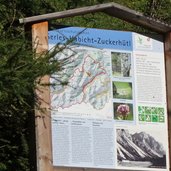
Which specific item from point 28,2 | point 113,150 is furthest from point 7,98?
point 28,2

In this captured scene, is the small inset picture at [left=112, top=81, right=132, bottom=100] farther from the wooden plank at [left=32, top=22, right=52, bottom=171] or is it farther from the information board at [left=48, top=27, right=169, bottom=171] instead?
the wooden plank at [left=32, top=22, right=52, bottom=171]

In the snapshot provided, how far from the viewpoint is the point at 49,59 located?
21.2 feet

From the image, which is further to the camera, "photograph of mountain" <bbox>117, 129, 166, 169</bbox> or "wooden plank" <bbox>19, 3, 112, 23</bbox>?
"photograph of mountain" <bbox>117, 129, 166, 169</bbox>

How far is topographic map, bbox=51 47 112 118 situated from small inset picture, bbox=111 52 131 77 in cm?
7

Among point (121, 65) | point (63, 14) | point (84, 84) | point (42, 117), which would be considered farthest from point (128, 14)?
point (42, 117)

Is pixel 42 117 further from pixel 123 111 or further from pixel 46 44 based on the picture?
pixel 123 111

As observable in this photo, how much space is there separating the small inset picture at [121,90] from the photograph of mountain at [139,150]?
0.99 ft

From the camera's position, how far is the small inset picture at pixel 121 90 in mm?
6715

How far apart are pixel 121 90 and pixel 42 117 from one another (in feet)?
2.80

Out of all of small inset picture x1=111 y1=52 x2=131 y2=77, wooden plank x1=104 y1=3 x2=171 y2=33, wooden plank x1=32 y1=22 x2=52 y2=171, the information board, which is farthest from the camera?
wooden plank x1=104 y1=3 x2=171 y2=33

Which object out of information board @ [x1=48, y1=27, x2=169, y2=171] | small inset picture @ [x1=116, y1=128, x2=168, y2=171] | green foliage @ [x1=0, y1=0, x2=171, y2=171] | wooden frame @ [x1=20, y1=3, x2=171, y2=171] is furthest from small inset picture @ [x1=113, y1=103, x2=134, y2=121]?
green foliage @ [x1=0, y1=0, x2=171, y2=171]

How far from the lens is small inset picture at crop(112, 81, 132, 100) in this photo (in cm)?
671

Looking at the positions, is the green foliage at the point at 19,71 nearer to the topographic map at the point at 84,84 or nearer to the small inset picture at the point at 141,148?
the topographic map at the point at 84,84

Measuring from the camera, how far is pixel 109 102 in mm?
6656
